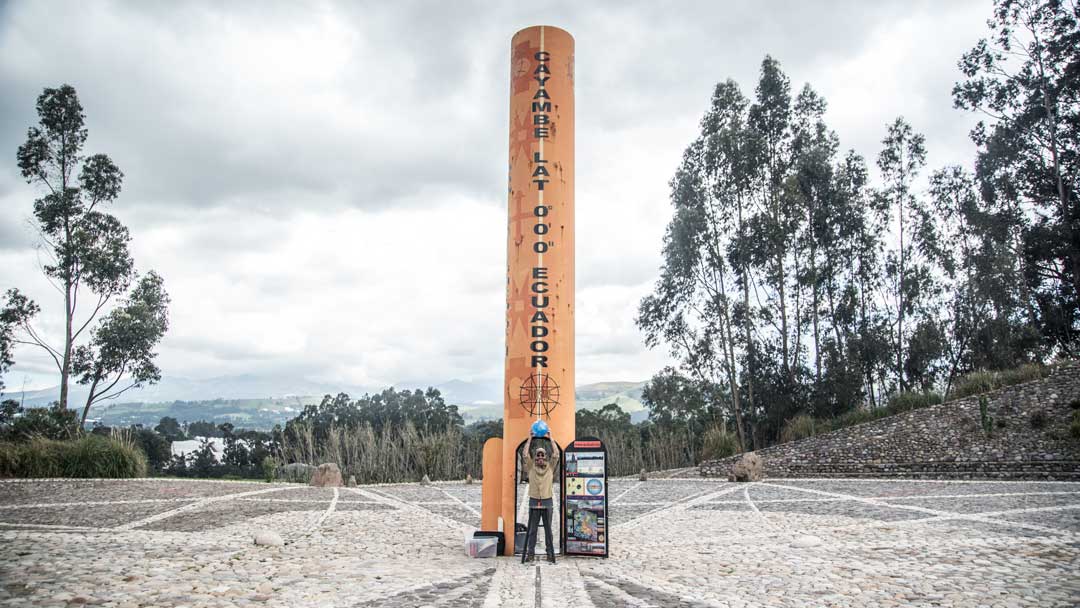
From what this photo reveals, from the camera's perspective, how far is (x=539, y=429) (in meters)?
6.77

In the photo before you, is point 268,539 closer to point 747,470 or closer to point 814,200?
point 747,470

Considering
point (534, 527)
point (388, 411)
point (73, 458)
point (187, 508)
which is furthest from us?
point (388, 411)

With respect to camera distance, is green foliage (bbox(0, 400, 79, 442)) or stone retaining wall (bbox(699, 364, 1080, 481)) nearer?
green foliage (bbox(0, 400, 79, 442))

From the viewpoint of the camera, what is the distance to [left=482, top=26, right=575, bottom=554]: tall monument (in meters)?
7.25

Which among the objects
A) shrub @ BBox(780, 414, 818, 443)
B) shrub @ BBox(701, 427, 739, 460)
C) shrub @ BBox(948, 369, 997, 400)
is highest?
shrub @ BBox(948, 369, 997, 400)

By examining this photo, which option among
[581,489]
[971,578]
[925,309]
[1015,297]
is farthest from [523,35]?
[1015,297]

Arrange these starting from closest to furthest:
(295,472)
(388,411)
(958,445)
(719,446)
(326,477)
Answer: (326,477)
(958,445)
(295,472)
(719,446)
(388,411)

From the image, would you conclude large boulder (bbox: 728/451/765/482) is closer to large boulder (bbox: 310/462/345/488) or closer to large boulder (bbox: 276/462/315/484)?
large boulder (bbox: 310/462/345/488)

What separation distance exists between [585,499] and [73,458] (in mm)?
10897

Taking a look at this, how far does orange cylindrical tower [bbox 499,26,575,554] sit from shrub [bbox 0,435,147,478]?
377 inches

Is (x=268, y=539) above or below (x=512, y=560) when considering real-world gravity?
above

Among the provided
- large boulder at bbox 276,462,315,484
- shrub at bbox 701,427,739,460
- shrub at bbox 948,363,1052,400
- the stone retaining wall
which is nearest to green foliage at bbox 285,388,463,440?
large boulder at bbox 276,462,315,484

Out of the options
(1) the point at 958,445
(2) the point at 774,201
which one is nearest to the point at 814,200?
(2) the point at 774,201

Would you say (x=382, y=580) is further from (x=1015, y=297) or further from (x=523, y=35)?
(x=1015, y=297)
